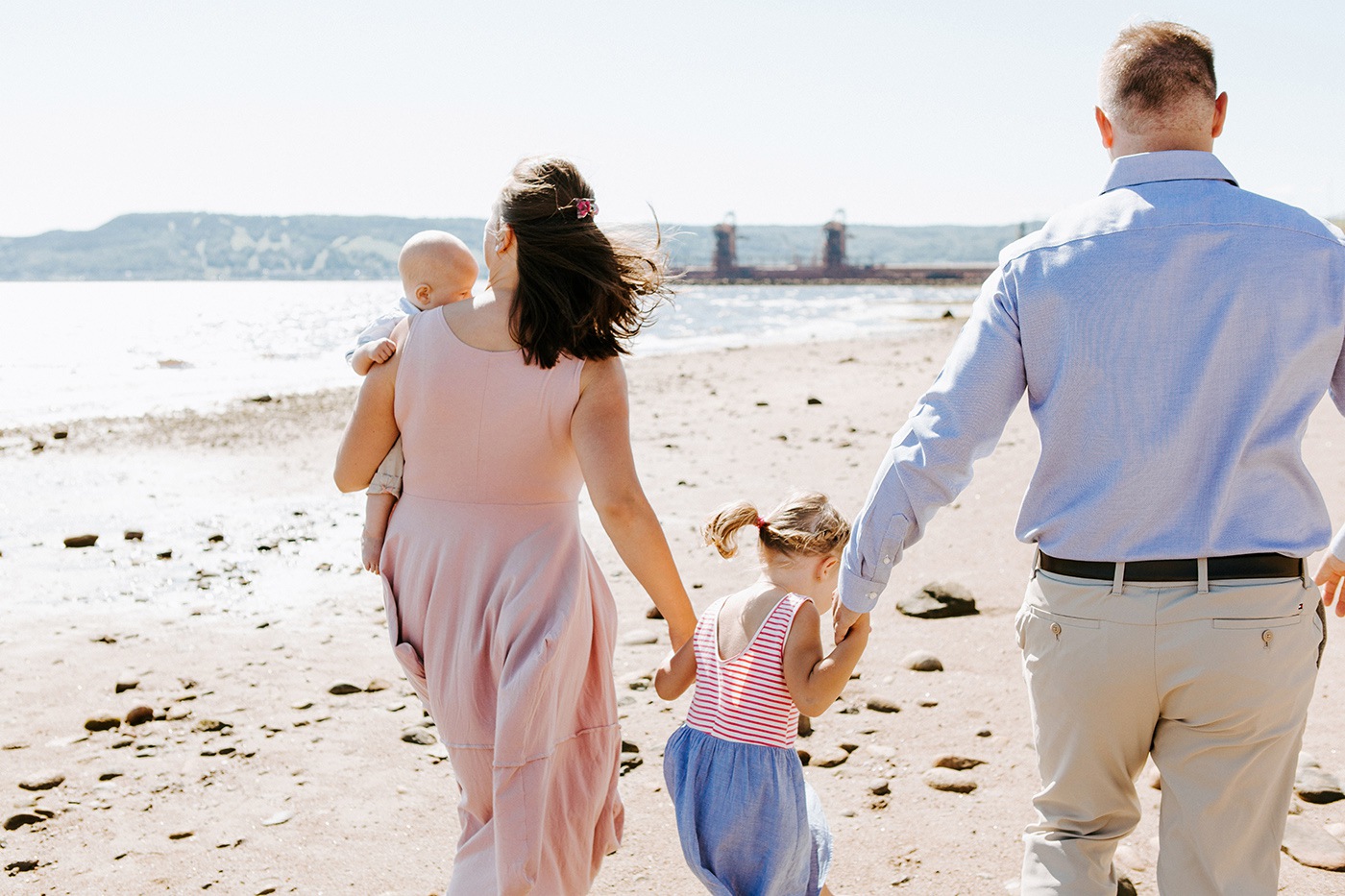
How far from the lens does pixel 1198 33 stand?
240cm

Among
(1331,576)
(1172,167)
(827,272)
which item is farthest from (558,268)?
(827,272)

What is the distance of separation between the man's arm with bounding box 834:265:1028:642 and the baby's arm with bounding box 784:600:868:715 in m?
0.17

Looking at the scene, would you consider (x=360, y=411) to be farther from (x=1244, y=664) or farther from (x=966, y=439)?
(x=1244, y=664)

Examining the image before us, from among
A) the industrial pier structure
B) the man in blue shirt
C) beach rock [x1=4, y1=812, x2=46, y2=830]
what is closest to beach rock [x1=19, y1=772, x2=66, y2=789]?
beach rock [x1=4, y1=812, x2=46, y2=830]

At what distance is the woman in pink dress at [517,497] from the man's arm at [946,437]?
1.77 feet

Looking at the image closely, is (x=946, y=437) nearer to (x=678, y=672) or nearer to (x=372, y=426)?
(x=678, y=672)

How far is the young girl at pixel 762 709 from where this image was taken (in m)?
2.74

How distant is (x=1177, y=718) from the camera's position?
2.33 metres

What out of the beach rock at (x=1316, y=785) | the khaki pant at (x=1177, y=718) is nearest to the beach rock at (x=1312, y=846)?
the beach rock at (x=1316, y=785)

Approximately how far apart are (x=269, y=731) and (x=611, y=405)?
288 centimetres

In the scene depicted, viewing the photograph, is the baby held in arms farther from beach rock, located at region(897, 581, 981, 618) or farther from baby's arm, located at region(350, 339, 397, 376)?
beach rock, located at region(897, 581, 981, 618)

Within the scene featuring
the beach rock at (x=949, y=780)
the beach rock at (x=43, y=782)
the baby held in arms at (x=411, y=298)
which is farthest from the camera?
the beach rock at (x=43, y=782)

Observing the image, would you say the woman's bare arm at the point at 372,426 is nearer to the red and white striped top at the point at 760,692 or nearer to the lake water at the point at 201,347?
the lake water at the point at 201,347

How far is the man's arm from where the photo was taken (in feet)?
7.98
